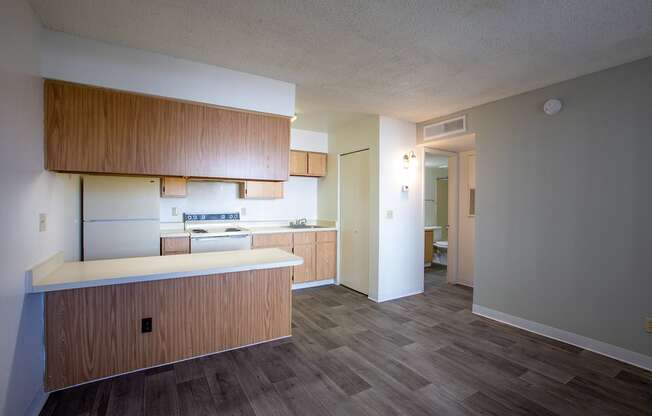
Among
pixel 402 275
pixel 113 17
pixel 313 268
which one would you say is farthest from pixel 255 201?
pixel 113 17

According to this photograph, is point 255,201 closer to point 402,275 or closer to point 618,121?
point 402,275

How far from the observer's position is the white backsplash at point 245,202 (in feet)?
13.8

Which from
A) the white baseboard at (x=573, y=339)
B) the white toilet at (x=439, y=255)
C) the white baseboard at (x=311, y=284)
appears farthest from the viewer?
the white toilet at (x=439, y=255)

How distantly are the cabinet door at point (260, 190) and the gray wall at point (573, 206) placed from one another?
2.84m

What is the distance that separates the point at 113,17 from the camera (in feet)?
6.38

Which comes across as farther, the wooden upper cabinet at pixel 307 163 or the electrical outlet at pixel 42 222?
the wooden upper cabinet at pixel 307 163

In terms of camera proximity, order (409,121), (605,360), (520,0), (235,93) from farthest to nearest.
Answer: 1. (409,121)
2. (235,93)
3. (605,360)
4. (520,0)

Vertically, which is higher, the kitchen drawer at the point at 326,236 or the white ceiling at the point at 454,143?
the white ceiling at the point at 454,143

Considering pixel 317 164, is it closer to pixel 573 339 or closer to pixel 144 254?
pixel 144 254

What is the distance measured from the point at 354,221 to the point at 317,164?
1200mm

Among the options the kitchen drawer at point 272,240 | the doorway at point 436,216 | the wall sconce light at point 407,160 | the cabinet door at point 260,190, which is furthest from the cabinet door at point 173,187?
the doorway at point 436,216

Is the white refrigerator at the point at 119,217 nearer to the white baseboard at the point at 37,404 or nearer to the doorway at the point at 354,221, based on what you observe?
the white baseboard at the point at 37,404

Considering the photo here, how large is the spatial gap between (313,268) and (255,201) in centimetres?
142

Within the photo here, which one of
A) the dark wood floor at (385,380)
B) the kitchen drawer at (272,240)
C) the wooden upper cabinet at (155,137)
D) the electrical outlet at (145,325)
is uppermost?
the wooden upper cabinet at (155,137)
